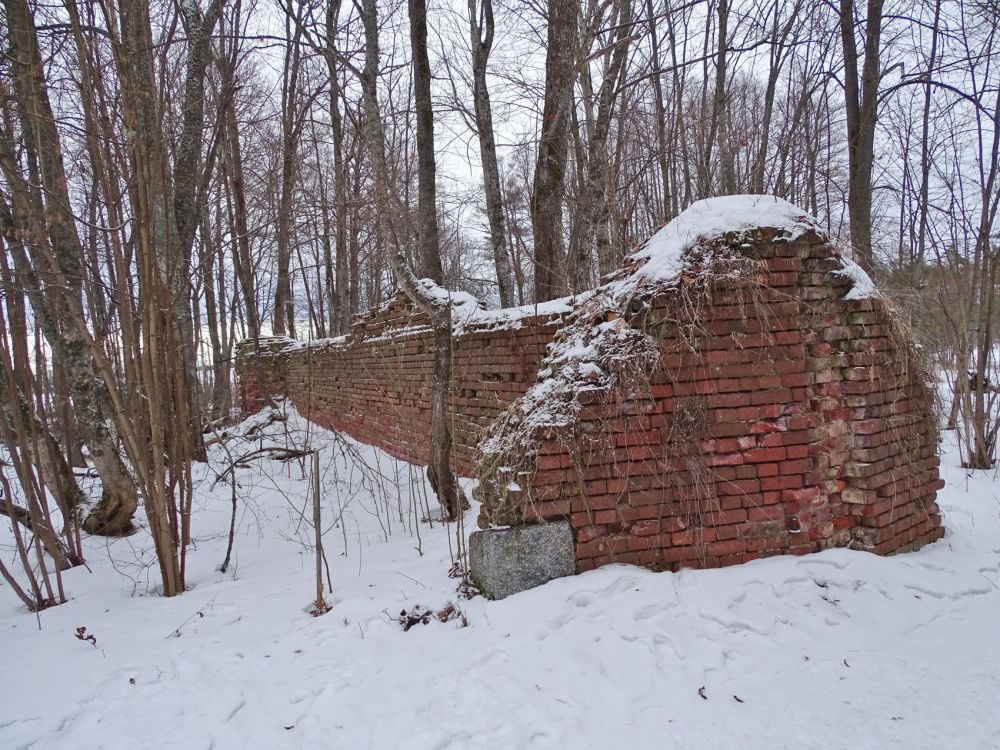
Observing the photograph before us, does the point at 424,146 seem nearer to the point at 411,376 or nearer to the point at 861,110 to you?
the point at 411,376

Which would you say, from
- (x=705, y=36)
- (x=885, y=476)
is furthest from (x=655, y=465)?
(x=705, y=36)

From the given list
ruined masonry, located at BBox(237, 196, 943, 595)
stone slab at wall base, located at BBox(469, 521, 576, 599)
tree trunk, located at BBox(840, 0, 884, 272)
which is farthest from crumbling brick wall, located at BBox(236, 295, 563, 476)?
tree trunk, located at BBox(840, 0, 884, 272)

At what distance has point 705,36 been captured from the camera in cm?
962

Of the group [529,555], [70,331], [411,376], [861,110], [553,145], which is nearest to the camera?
[529,555]

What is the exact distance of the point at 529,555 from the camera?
9.92 feet

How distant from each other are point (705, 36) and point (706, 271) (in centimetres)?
894

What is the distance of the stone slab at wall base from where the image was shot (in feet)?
9.91

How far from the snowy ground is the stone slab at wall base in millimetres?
101

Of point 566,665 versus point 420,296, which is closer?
point 566,665

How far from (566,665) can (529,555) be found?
0.65 metres

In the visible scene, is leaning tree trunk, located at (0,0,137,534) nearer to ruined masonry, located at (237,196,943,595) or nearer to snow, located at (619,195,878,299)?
ruined masonry, located at (237,196,943,595)

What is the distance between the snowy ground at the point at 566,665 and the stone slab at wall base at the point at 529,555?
101mm

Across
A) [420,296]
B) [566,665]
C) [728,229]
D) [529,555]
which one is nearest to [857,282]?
[728,229]

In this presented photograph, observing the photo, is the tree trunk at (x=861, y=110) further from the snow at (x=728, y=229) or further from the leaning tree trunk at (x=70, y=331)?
the leaning tree trunk at (x=70, y=331)
